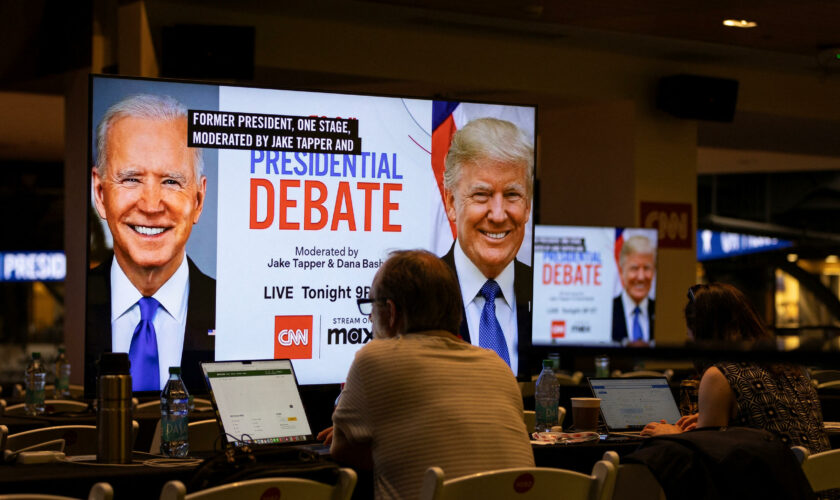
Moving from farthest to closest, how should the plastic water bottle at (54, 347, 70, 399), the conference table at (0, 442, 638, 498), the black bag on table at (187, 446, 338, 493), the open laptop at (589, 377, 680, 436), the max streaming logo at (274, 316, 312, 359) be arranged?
the plastic water bottle at (54, 347, 70, 399), the max streaming logo at (274, 316, 312, 359), the open laptop at (589, 377, 680, 436), the conference table at (0, 442, 638, 498), the black bag on table at (187, 446, 338, 493)

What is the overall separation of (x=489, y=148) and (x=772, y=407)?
1.52m

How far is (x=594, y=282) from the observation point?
26.6 ft

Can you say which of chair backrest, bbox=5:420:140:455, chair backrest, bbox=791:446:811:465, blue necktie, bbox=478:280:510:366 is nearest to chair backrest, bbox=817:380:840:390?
blue necktie, bbox=478:280:510:366

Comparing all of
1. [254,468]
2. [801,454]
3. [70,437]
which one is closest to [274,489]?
[254,468]

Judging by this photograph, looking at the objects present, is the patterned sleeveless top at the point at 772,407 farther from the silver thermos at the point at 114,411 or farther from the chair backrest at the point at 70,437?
the chair backrest at the point at 70,437

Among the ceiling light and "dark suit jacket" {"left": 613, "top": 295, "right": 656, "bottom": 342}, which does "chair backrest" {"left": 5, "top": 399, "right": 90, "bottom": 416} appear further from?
the ceiling light

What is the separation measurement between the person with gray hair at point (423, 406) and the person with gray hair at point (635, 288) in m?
5.68

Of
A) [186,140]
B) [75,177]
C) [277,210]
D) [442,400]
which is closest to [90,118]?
[186,140]

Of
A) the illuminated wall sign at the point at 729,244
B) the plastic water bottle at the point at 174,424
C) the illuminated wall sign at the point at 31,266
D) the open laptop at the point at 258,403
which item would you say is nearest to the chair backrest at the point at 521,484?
the open laptop at the point at 258,403

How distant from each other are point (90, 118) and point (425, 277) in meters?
1.51

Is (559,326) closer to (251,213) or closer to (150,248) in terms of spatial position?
(251,213)

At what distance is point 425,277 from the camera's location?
2584 mm

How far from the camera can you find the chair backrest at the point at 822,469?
2572 mm

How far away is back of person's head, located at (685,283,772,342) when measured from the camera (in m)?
3.14
